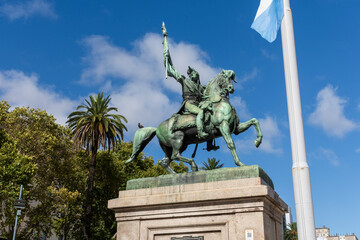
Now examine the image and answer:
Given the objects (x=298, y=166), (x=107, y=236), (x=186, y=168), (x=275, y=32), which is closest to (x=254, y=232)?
(x=298, y=166)

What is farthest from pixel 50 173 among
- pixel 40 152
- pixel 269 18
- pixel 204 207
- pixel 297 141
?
pixel 297 141

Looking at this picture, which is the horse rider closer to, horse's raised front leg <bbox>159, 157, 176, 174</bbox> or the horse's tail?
the horse's tail

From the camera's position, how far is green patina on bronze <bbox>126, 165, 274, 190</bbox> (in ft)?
31.8

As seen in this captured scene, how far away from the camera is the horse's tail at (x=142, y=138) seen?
12023 millimetres

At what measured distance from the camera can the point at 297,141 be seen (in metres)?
7.54

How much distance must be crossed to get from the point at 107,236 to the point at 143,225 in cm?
2693

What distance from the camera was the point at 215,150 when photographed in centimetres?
1199

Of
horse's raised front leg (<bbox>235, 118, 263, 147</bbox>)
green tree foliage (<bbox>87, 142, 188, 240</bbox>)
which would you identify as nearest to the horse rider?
horse's raised front leg (<bbox>235, 118, 263, 147</bbox>)

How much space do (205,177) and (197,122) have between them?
162 cm

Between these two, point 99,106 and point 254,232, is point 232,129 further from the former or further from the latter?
point 99,106

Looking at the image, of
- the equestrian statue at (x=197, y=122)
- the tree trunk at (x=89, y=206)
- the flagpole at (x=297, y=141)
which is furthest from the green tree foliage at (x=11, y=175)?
the flagpole at (x=297, y=141)

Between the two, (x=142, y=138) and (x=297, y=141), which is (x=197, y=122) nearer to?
(x=142, y=138)

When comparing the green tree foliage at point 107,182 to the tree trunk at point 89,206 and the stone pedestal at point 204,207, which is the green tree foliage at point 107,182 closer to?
the tree trunk at point 89,206

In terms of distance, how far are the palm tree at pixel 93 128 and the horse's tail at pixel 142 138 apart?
20.8 meters
